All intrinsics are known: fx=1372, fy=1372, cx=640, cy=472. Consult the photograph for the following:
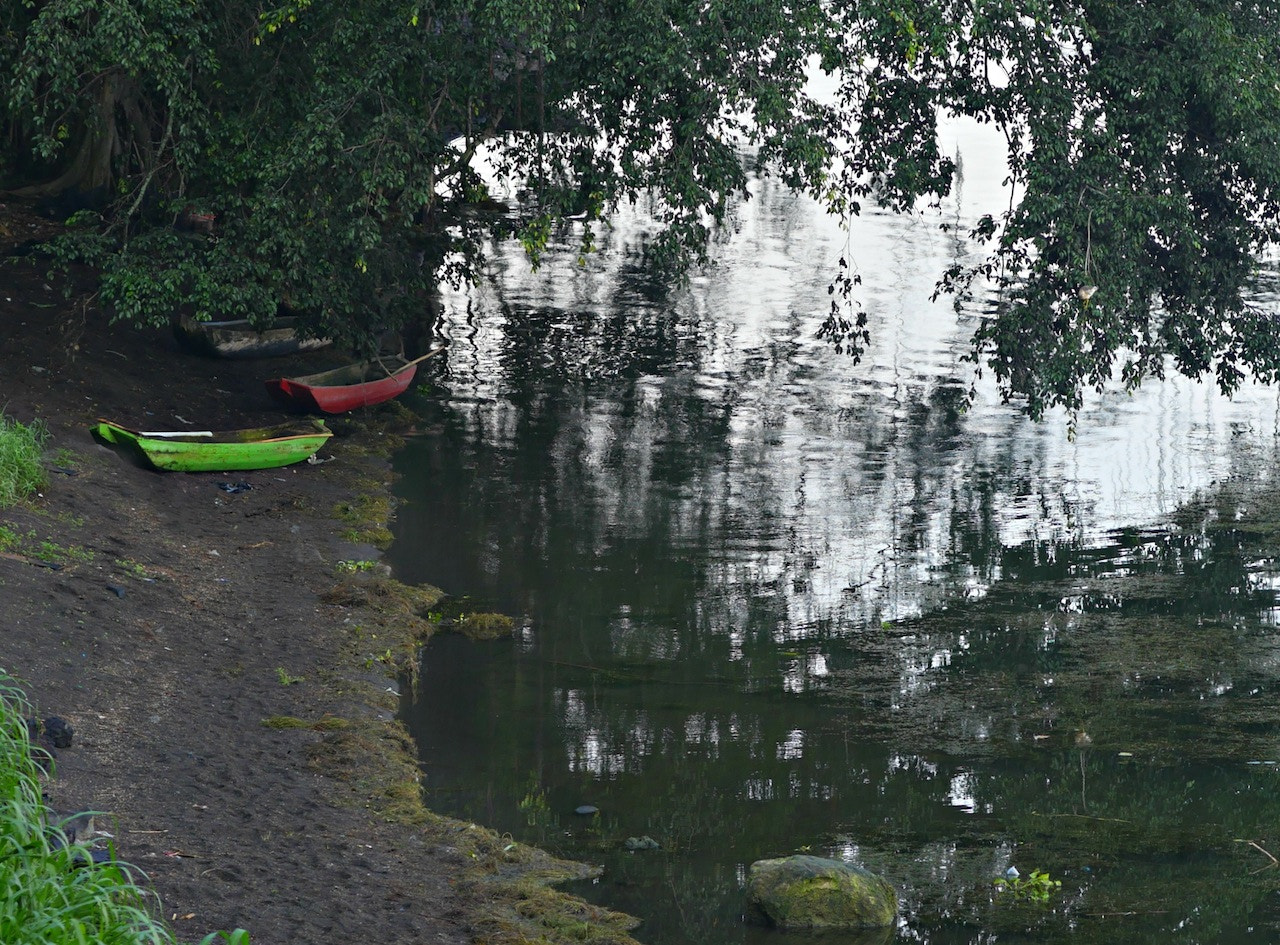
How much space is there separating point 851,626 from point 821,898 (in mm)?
5156

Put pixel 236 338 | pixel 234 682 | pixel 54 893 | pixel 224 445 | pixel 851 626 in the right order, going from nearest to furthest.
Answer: pixel 54 893 → pixel 234 682 → pixel 851 626 → pixel 224 445 → pixel 236 338

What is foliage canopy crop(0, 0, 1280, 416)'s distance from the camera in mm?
13250

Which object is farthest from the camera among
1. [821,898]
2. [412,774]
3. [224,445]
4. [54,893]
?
[224,445]

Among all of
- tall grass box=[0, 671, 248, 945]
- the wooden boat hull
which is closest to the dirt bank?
the wooden boat hull

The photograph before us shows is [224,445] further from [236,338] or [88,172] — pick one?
[88,172]

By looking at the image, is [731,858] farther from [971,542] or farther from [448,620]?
[971,542]

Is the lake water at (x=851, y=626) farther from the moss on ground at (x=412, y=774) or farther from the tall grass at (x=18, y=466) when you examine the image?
the tall grass at (x=18, y=466)

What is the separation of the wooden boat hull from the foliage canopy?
42.5 inches

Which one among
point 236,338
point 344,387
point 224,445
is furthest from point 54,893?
point 236,338

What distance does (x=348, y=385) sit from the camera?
17781mm

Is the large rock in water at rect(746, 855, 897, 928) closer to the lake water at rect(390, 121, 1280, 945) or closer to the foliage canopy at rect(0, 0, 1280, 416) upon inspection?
the lake water at rect(390, 121, 1280, 945)

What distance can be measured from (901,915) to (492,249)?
23.1 m

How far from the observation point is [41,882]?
4973 millimetres

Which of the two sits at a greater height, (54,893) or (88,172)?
(88,172)
